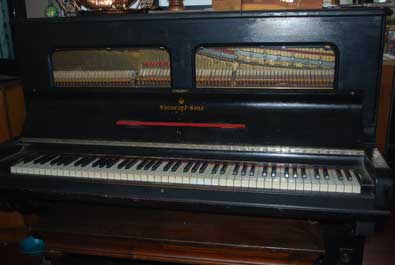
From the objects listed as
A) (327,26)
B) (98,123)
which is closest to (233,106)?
(327,26)

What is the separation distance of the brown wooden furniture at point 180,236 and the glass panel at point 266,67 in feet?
2.00

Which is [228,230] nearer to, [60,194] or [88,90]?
[60,194]

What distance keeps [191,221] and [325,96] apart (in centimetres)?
80

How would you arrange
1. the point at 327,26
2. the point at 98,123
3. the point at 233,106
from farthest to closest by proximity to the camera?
the point at 98,123
the point at 233,106
the point at 327,26

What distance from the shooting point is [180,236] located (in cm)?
170

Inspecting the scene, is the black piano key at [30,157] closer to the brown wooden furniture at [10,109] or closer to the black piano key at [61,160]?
A: the black piano key at [61,160]

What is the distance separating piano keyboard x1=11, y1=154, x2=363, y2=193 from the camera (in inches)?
55.7

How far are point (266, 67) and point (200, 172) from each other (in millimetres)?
580

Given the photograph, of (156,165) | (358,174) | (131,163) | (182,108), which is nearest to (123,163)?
(131,163)

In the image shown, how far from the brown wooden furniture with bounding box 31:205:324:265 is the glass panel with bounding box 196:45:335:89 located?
609 mm

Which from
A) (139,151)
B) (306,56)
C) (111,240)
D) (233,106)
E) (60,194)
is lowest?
(111,240)

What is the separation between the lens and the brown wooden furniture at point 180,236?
64.1 inches

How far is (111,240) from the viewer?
177 cm

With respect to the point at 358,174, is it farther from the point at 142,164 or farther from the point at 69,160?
the point at 69,160
